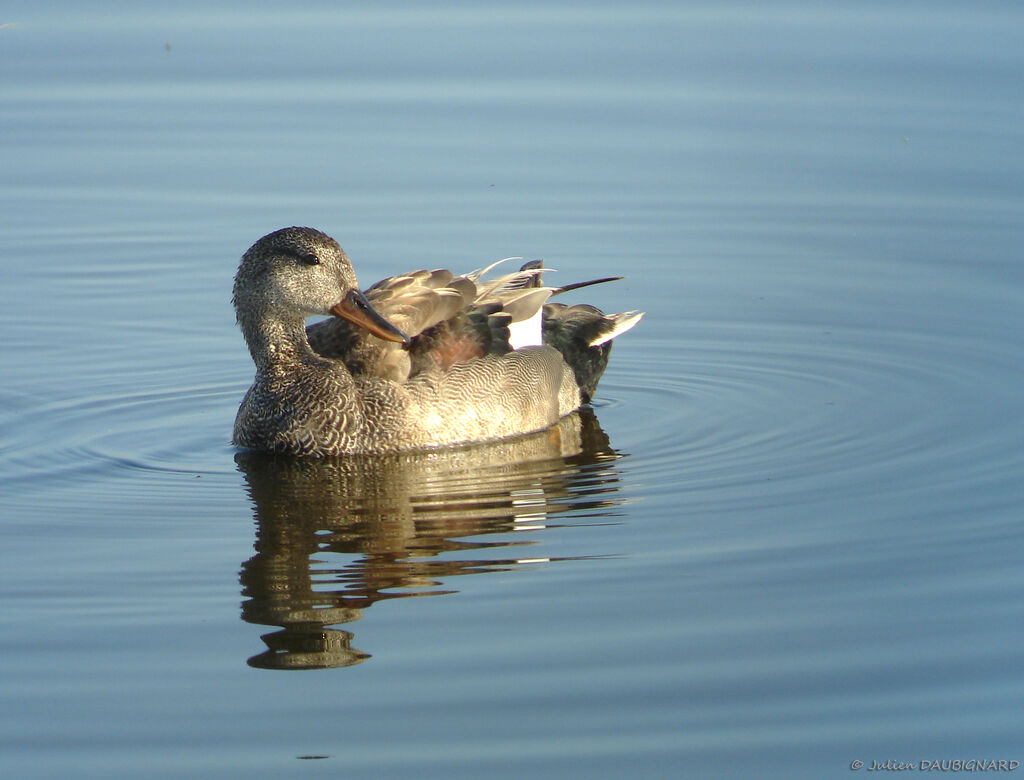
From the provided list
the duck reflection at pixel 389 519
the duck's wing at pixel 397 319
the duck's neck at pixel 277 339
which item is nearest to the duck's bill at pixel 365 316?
the duck's wing at pixel 397 319

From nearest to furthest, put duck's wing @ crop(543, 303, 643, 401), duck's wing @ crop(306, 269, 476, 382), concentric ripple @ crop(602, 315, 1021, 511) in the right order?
concentric ripple @ crop(602, 315, 1021, 511) < duck's wing @ crop(306, 269, 476, 382) < duck's wing @ crop(543, 303, 643, 401)

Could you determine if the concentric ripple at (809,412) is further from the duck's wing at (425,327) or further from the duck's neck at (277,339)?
the duck's neck at (277,339)

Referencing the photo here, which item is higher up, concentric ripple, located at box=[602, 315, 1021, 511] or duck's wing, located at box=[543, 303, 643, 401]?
duck's wing, located at box=[543, 303, 643, 401]

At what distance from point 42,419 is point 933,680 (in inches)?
238

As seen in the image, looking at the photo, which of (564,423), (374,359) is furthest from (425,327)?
(564,423)

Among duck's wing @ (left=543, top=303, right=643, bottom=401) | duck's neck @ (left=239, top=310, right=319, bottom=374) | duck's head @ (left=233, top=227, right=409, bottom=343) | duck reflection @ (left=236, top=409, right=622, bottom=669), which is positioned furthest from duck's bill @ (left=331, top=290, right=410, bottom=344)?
duck's wing @ (left=543, top=303, right=643, bottom=401)

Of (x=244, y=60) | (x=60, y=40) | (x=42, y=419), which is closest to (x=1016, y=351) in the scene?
(x=42, y=419)

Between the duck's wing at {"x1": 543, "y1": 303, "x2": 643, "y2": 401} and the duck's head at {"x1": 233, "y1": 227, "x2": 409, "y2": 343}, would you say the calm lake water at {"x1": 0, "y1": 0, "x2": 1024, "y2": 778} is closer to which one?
the duck's wing at {"x1": 543, "y1": 303, "x2": 643, "y2": 401}

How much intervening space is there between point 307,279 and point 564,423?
1.96 m

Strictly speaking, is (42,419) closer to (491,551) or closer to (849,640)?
(491,551)

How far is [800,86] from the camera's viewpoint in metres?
17.9

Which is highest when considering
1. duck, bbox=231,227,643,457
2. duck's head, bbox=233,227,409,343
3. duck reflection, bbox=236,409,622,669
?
duck's head, bbox=233,227,409,343

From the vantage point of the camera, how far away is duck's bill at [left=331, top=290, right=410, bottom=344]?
34.5 ft

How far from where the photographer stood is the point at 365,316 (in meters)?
10.6
